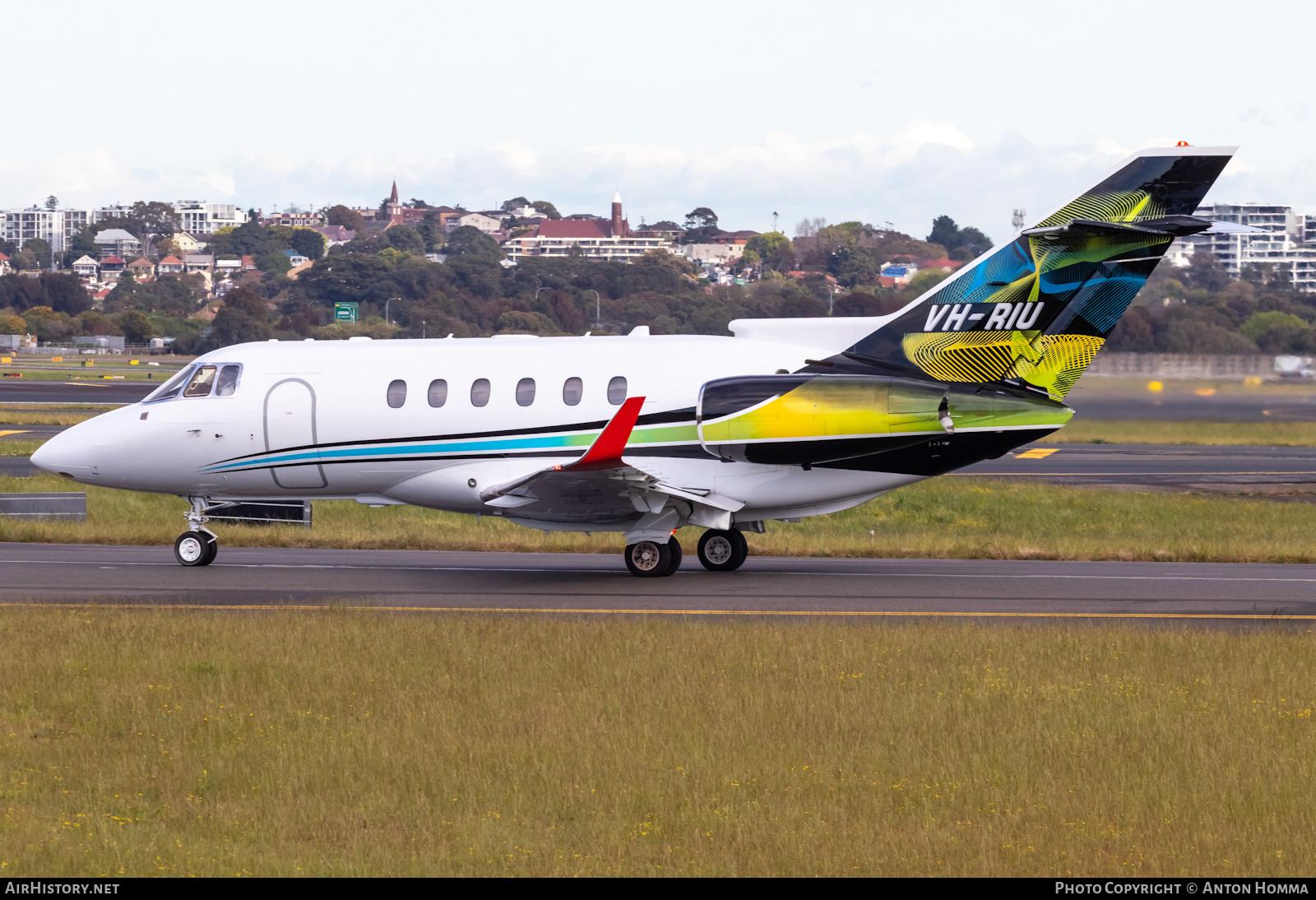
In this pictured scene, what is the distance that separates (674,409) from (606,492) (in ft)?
4.96

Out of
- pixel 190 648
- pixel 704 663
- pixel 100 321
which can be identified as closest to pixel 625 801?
pixel 704 663

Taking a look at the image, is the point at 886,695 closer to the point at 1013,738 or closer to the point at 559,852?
the point at 1013,738

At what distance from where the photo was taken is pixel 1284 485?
35250 millimetres

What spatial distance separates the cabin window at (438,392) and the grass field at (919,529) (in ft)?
16.0

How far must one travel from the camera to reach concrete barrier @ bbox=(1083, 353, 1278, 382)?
28938 mm

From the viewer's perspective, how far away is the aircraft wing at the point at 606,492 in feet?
59.2

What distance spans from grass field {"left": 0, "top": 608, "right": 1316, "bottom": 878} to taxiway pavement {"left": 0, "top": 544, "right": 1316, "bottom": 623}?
6.93 feet

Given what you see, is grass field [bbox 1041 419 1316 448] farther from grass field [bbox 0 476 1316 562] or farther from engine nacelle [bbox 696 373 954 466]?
engine nacelle [bbox 696 373 954 466]

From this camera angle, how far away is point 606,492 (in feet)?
61.9

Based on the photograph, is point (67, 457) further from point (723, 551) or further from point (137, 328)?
point (137, 328)

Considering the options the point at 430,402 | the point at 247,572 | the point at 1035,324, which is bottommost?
the point at 247,572

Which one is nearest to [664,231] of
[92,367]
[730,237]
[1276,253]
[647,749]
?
[730,237]

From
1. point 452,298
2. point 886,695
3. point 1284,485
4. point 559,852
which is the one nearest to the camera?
point 559,852
